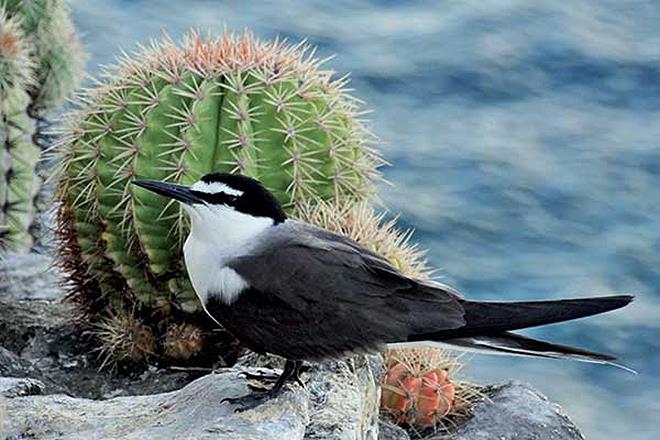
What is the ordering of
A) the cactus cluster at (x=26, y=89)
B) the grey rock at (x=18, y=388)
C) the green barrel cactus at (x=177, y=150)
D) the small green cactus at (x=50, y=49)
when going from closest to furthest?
the grey rock at (x=18, y=388) < the green barrel cactus at (x=177, y=150) < the cactus cluster at (x=26, y=89) < the small green cactus at (x=50, y=49)

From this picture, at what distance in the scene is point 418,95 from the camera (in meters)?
4.96

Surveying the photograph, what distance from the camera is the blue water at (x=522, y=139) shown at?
4.23 metres

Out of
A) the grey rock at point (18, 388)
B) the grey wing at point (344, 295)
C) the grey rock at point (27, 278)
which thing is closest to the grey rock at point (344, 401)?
the grey wing at point (344, 295)

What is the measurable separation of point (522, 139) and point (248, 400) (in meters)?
2.55

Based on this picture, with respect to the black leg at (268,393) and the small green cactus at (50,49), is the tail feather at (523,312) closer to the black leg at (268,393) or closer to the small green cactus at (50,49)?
the black leg at (268,393)

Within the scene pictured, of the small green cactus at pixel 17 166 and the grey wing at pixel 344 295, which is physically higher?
the grey wing at pixel 344 295

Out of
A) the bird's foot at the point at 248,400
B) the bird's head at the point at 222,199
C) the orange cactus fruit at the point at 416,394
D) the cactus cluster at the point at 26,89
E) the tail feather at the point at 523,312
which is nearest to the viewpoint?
the tail feather at the point at 523,312

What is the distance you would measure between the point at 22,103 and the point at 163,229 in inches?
45.5

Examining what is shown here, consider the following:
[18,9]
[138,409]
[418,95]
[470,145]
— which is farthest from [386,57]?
[138,409]

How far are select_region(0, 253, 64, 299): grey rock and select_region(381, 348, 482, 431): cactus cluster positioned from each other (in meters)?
1.30

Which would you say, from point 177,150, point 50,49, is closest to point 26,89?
point 50,49

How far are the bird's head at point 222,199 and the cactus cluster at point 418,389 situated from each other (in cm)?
57

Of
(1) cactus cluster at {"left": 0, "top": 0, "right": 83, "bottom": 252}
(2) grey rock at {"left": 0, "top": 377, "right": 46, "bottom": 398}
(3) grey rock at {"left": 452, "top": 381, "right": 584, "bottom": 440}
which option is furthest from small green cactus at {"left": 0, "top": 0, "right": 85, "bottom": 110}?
(3) grey rock at {"left": 452, "top": 381, "right": 584, "bottom": 440}

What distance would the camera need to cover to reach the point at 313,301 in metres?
2.43
